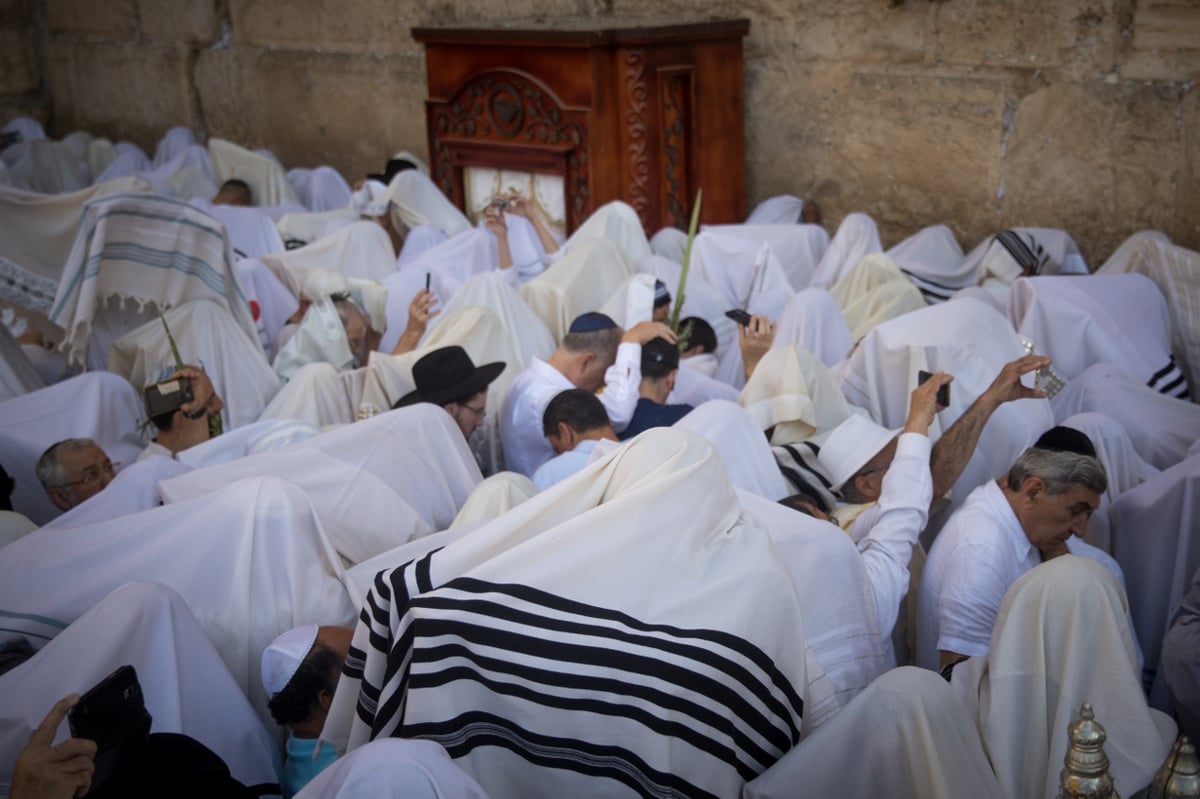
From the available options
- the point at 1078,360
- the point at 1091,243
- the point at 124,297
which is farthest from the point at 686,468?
the point at 1091,243

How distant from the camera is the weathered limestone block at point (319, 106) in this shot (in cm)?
1091

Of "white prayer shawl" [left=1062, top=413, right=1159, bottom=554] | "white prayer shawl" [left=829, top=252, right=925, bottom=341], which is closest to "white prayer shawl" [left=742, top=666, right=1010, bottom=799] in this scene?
"white prayer shawl" [left=1062, top=413, right=1159, bottom=554]

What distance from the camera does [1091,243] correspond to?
6.86 m

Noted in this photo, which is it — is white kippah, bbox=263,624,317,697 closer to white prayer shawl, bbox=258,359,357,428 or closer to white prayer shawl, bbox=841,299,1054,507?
white prayer shawl, bbox=258,359,357,428

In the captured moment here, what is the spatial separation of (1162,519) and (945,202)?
412cm

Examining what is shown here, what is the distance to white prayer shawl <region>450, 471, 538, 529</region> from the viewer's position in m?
3.45

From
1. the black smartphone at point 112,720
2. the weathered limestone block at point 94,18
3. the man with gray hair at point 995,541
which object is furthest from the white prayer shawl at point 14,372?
the weathered limestone block at point 94,18

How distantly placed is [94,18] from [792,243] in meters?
9.90

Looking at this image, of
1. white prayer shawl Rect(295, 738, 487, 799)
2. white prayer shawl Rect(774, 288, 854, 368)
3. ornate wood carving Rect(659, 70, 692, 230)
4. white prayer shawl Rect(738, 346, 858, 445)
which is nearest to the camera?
white prayer shawl Rect(295, 738, 487, 799)

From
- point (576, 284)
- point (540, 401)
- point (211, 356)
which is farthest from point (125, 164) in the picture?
point (540, 401)

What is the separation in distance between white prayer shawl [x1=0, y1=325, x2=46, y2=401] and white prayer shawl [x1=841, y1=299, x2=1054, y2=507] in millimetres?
3578

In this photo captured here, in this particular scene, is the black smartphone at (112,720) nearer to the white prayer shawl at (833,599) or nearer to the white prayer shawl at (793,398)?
the white prayer shawl at (833,599)

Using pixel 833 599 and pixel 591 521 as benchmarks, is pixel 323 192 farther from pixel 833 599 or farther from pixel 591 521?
pixel 591 521

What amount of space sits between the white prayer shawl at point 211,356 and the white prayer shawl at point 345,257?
1.56 meters
